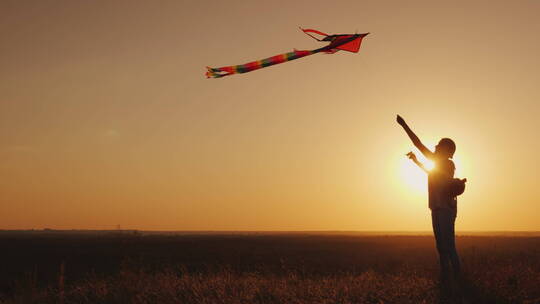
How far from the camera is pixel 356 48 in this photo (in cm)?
713

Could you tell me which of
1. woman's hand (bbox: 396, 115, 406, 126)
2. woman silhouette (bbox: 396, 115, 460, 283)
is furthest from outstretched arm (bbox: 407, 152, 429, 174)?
woman's hand (bbox: 396, 115, 406, 126)

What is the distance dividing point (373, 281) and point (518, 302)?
1.93 meters

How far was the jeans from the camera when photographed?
20.6ft

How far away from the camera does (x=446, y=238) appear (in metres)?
6.28

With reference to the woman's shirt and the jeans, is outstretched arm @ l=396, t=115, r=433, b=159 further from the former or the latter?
the jeans

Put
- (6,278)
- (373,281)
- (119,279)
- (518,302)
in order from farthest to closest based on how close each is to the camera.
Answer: (6,278)
(119,279)
(373,281)
(518,302)

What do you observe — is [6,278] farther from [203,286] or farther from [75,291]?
[203,286]

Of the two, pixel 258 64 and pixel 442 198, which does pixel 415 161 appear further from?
pixel 258 64

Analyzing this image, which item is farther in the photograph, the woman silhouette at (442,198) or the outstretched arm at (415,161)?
the outstretched arm at (415,161)

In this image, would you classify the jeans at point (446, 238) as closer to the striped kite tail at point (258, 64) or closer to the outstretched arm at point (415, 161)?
the outstretched arm at point (415, 161)

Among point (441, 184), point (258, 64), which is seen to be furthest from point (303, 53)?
point (441, 184)

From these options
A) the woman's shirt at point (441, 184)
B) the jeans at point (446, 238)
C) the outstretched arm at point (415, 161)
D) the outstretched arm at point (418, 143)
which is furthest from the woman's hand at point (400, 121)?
the jeans at point (446, 238)

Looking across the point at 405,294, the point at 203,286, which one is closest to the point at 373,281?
the point at 405,294

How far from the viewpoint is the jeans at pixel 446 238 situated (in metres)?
6.27
